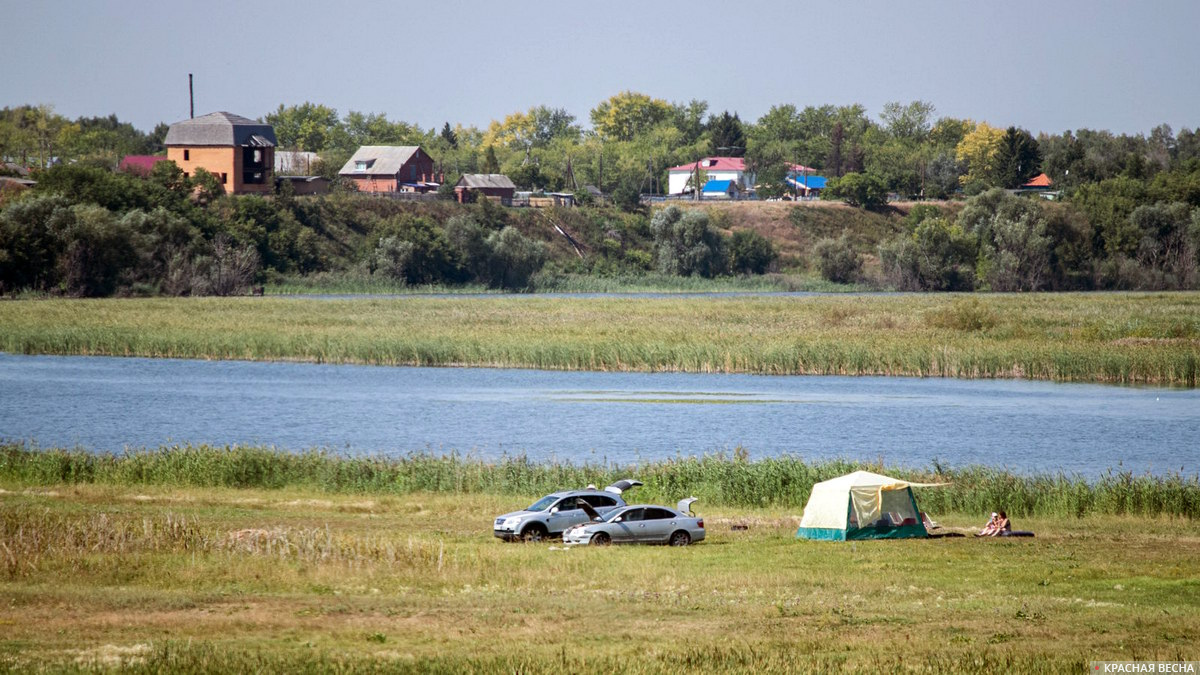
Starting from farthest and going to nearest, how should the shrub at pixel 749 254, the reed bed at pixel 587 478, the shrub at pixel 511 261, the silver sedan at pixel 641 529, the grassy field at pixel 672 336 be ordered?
the shrub at pixel 749 254, the shrub at pixel 511 261, the grassy field at pixel 672 336, the reed bed at pixel 587 478, the silver sedan at pixel 641 529

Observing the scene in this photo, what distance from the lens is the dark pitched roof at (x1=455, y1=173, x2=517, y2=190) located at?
184625mm

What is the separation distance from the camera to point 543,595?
2556cm

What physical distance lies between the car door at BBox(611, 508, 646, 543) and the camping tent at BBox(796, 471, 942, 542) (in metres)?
4.32

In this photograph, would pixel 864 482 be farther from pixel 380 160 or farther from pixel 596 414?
pixel 380 160

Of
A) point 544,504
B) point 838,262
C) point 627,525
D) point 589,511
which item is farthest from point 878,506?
point 838,262

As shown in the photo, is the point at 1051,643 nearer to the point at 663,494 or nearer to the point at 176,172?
the point at 663,494

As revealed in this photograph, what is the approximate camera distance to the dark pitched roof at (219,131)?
15950 centimetres

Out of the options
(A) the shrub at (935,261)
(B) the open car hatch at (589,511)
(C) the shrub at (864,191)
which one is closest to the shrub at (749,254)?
(A) the shrub at (935,261)

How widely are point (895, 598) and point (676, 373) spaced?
2082 inches

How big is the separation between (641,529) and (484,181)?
158 m

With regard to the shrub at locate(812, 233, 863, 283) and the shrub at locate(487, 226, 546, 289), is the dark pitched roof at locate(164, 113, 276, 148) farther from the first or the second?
the shrub at locate(812, 233, 863, 283)

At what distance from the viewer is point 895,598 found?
25.5 m

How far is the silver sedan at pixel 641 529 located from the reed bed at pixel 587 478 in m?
6.60

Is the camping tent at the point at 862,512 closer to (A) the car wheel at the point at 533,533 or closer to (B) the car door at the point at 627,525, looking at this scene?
(B) the car door at the point at 627,525
